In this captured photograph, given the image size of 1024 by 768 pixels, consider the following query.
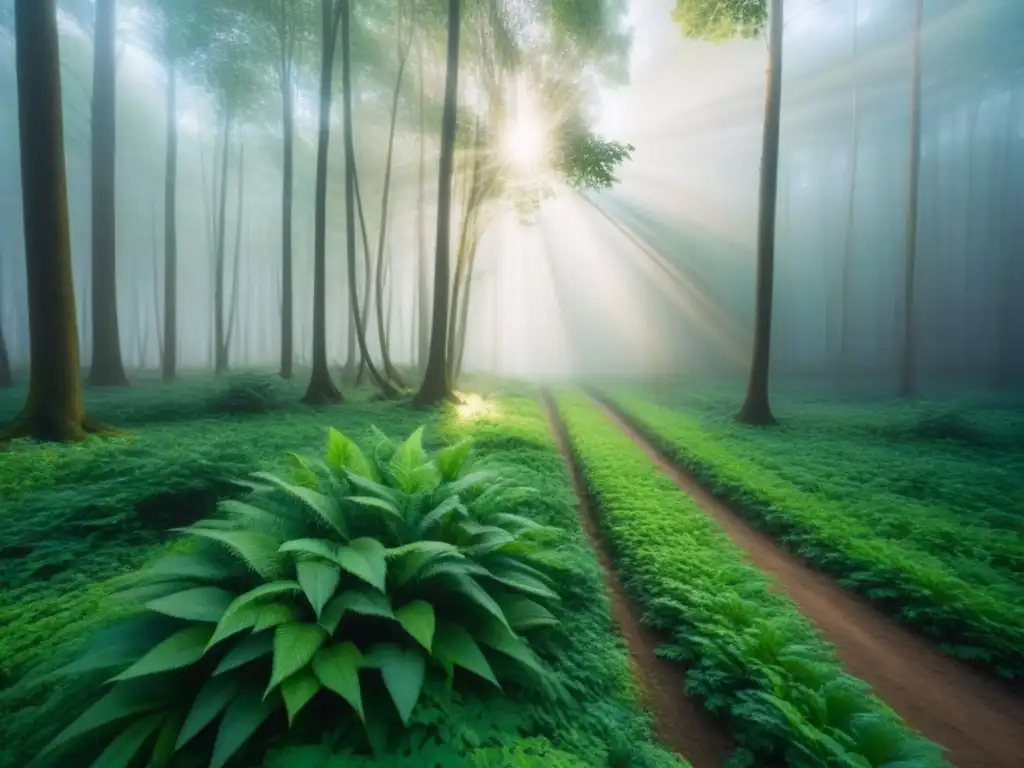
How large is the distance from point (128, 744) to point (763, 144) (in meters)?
16.7

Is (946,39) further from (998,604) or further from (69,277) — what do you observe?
(69,277)

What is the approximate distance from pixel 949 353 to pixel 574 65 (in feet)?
132

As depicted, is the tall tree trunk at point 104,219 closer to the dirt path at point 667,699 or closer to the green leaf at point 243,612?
the green leaf at point 243,612

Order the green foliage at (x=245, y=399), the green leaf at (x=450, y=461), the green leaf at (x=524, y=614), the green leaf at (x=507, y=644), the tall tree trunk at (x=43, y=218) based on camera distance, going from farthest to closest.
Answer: the green foliage at (x=245, y=399), the tall tree trunk at (x=43, y=218), the green leaf at (x=450, y=461), the green leaf at (x=524, y=614), the green leaf at (x=507, y=644)

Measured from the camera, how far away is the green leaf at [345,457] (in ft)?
13.3

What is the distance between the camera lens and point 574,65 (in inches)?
666

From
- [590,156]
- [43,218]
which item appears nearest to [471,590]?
[43,218]

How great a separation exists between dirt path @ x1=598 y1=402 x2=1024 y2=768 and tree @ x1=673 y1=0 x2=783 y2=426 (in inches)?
Answer: 356

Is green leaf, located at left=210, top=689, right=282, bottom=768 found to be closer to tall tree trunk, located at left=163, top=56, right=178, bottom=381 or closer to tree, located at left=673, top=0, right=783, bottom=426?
tree, located at left=673, top=0, right=783, bottom=426

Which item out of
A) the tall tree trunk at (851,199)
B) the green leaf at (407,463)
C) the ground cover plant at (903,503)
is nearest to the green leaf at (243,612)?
the green leaf at (407,463)

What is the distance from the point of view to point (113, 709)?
6.91 ft

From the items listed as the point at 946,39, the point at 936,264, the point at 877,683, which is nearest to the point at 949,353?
the point at 936,264

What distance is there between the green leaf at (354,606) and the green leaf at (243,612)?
0.22m

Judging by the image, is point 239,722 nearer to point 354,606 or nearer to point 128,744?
point 128,744
